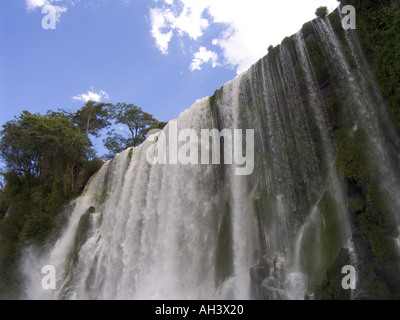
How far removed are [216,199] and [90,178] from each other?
10743 millimetres

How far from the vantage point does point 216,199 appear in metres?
12.1

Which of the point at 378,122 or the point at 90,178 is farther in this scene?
the point at 90,178

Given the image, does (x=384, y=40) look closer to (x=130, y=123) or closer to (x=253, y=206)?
(x=253, y=206)

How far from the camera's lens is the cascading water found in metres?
8.45

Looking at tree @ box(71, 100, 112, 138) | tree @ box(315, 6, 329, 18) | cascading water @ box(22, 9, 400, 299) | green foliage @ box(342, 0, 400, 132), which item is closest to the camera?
green foliage @ box(342, 0, 400, 132)

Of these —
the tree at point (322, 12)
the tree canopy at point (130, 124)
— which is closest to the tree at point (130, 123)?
the tree canopy at point (130, 124)

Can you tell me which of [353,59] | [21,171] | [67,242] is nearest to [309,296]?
[353,59]

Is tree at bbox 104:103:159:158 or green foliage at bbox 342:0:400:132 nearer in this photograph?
green foliage at bbox 342:0:400:132

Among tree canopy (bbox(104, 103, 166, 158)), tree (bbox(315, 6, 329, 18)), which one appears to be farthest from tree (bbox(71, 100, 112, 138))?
tree (bbox(315, 6, 329, 18))

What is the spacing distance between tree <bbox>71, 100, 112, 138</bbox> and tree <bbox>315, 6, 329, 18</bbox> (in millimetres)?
21270

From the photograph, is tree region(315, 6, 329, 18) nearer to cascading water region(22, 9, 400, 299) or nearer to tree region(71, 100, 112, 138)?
cascading water region(22, 9, 400, 299)

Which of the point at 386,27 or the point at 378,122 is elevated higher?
the point at 386,27

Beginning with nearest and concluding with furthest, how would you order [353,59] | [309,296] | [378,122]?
1. [309,296]
2. [378,122]
3. [353,59]
